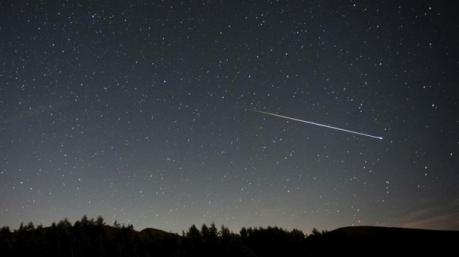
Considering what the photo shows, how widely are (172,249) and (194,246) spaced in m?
→ 1.80

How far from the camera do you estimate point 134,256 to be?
2780 cm

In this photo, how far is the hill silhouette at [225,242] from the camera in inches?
1077

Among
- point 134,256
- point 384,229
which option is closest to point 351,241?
point 384,229

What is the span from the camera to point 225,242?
103 ft

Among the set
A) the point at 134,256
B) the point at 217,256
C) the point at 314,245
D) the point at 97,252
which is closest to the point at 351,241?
the point at 314,245

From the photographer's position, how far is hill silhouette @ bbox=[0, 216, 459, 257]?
89.7ft

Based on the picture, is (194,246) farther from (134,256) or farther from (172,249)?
(134,256)

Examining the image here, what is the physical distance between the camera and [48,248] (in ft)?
91.6

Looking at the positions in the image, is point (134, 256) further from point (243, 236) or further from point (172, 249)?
point (243, 236)

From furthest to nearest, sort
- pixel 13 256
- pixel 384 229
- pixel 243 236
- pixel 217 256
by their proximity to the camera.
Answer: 1. pixel 243 236
2. pixel 384 229
3. pixel 217 256
4. pixel 13 256

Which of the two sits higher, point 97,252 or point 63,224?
point 63,224

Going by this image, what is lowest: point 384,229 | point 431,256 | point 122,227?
point 431,256

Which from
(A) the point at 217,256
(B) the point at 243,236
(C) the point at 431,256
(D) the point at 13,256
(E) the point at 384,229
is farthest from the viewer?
(B) the point at 243,236

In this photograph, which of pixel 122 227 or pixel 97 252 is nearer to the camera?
pixel 97 252
